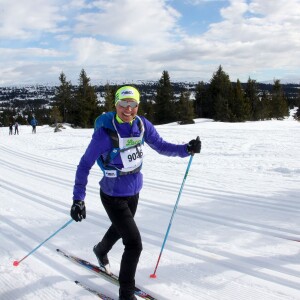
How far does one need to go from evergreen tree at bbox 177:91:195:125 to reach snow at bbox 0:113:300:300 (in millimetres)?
40253

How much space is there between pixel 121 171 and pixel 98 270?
156 centimetres

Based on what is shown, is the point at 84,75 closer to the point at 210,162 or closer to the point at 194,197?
the point at 210,162

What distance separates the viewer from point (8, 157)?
16.4 meters

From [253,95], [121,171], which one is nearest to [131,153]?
[121,171]

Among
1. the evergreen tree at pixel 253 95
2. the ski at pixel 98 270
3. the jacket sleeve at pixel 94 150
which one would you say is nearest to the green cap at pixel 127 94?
the jacket sleeve at pixel 94 150

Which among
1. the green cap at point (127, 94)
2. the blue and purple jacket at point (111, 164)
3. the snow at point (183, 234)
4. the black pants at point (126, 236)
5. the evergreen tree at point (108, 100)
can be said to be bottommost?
the snow at point (183, 234)

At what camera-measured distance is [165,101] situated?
58.1m

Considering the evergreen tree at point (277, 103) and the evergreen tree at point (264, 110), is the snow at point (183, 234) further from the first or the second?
the evergreen tree at point (277, 103)

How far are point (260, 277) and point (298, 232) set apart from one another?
5.78ft

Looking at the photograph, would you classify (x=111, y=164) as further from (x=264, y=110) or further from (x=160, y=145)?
(x=264, y=110)

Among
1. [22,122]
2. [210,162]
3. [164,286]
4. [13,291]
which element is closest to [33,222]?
[13,291]

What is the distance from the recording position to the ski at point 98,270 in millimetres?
3588

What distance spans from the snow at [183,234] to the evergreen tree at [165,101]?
47301 mm

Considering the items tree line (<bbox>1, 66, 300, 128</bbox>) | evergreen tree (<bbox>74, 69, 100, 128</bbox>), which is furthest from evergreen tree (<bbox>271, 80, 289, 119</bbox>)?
evergreen tree (<bbox>74, 69, 100, 128</bbox>)
